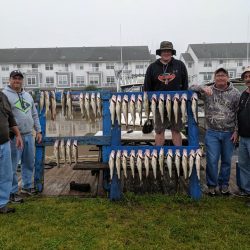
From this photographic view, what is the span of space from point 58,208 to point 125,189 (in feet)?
4.55

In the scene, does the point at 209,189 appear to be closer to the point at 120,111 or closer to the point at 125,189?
the point at 125,189

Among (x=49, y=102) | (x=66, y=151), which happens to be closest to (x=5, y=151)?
(x=66, y=151)

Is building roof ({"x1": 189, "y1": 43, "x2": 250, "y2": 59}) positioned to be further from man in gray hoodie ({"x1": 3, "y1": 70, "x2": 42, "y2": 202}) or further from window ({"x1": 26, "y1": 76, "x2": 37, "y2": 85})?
man in gray hoodie ({"x1": 3, "y1": 70, "x2": 42, "y2": 202})

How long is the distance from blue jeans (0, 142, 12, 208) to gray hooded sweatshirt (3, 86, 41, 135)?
0.61 metres

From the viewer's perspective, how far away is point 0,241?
12.8ft

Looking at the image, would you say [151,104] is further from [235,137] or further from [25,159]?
[25,159]

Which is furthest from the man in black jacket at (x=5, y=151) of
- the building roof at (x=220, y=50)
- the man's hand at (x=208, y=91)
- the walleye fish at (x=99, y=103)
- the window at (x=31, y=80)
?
the window at (x=31, y=80)

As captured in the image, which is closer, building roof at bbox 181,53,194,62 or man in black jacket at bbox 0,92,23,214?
man in black jacket at bbox 0,92,23,214

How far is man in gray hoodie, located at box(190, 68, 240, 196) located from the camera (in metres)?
5.27

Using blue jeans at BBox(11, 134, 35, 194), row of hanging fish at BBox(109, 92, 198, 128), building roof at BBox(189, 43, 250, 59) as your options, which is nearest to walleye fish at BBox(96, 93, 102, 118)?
row of hanging fish at BBox(109, 92, 198, 128)

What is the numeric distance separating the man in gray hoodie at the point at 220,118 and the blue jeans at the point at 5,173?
2935mm

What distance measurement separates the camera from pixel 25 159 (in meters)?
5.50

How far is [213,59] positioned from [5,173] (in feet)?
185

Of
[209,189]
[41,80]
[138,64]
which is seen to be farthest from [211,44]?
[209,189]
